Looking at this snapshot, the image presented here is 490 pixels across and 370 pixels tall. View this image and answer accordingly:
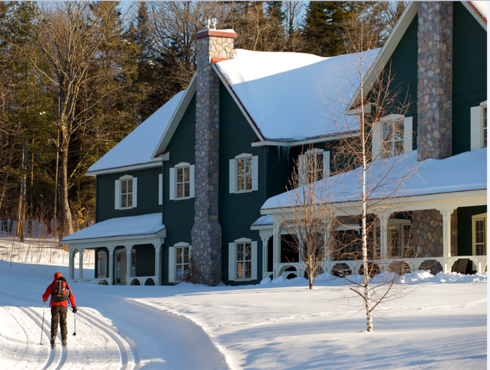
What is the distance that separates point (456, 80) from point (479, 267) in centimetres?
632

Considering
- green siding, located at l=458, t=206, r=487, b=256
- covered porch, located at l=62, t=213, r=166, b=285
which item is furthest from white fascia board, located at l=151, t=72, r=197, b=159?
green siding, located at l=458, t=206, r=487, b=256

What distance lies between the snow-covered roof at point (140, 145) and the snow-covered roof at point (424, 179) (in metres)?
13.5

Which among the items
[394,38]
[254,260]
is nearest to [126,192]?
[254,260]

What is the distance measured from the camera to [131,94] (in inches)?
1972

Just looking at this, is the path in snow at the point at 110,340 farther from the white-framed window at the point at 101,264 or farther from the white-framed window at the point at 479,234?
the white-framed window at the point at 101,264

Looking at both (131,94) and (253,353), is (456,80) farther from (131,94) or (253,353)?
(131,94)

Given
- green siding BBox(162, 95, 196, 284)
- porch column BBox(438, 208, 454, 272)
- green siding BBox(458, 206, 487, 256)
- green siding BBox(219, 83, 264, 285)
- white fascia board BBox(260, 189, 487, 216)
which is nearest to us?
white fascia board BBox(260, 189, 487, 216)

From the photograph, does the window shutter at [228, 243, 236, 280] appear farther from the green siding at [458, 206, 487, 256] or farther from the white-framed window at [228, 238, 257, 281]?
the green siding at [458, 206, 487, 256]

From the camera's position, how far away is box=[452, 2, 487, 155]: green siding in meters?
20.5

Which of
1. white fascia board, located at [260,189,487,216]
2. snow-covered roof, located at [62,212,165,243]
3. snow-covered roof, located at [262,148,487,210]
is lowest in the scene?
snow-covered roof, located at [62,212,165,243]

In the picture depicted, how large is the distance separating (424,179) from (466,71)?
406cm

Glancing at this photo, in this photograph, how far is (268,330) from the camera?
13180 mm

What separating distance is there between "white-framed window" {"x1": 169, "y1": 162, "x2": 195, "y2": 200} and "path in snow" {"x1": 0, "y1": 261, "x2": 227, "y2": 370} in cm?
816

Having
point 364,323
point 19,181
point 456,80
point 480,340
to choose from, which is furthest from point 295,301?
point 19,181
